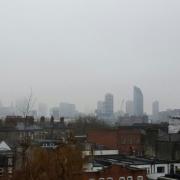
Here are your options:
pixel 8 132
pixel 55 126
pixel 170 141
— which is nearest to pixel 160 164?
pixel 170 141

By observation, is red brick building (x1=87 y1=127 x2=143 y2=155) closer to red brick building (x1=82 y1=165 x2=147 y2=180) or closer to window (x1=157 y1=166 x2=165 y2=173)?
window (x1=157 y1=166 x2=165 y2=173)

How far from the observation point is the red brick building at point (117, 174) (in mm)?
37281

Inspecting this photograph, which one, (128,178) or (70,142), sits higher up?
(70,142)

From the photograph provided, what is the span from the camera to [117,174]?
3812cm

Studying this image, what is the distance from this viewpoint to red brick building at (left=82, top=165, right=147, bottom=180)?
37.3 meters

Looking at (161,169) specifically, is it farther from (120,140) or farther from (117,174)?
(120,140)

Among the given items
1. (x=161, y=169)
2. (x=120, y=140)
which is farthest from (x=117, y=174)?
(x=120, y=140)

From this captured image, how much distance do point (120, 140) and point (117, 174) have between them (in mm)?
24993

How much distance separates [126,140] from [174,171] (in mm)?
20522

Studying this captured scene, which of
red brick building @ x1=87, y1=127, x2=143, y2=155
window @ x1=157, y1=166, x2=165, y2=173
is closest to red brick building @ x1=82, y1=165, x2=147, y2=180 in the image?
window @ x1=157, y1=166, x2=165, y2=173

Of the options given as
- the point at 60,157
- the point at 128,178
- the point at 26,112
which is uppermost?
the point at 26,112

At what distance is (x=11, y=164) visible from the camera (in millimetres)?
38406

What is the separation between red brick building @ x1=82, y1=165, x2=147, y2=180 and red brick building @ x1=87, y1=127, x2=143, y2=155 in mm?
22593

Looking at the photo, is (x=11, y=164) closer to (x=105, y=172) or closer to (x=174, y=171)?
(x=105, y=172)
